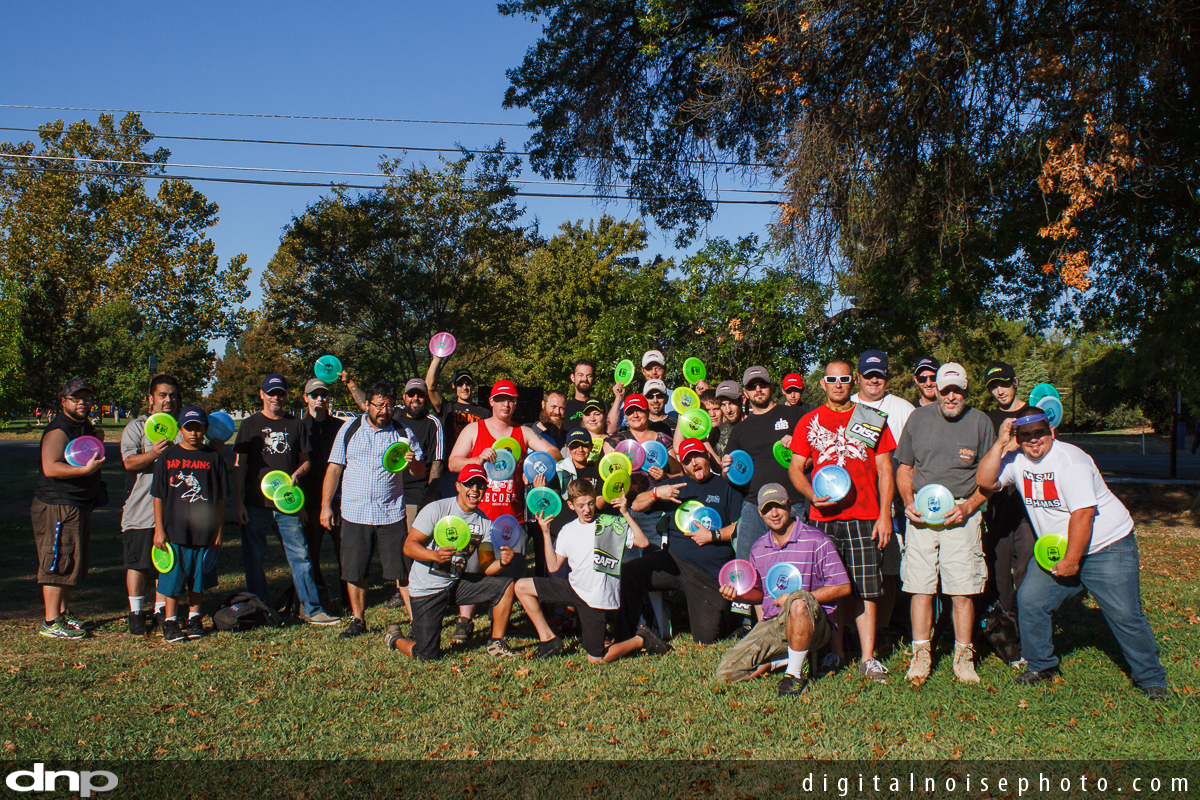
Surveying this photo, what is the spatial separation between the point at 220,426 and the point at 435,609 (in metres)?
2.82

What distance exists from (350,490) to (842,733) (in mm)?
4147

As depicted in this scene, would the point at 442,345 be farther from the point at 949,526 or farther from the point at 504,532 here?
the point at 949,526

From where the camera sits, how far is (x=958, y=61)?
8828 millimetres

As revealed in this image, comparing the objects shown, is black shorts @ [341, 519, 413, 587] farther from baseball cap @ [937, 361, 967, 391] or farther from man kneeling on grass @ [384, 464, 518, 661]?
baseball cap @ [937, 361, 967, 391]

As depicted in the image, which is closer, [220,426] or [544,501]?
[544,501]

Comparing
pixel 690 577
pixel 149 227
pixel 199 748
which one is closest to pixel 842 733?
pixel 690 577

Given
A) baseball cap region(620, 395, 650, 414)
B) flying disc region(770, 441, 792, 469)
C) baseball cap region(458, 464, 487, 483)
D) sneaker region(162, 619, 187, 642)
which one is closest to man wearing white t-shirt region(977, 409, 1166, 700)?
flying disc region(770, 441, 792, 469)

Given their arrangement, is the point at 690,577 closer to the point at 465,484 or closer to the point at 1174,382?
the point at 465,484

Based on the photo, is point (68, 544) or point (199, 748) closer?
point (199, 748)

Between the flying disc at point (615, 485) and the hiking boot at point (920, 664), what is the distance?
2280 millimetres

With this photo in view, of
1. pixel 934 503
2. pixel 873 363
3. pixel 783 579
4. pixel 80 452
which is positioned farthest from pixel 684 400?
pixel 80 452

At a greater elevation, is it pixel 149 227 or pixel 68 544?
pixel 149 227

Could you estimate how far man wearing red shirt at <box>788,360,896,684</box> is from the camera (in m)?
5.25

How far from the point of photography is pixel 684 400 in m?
7.47
